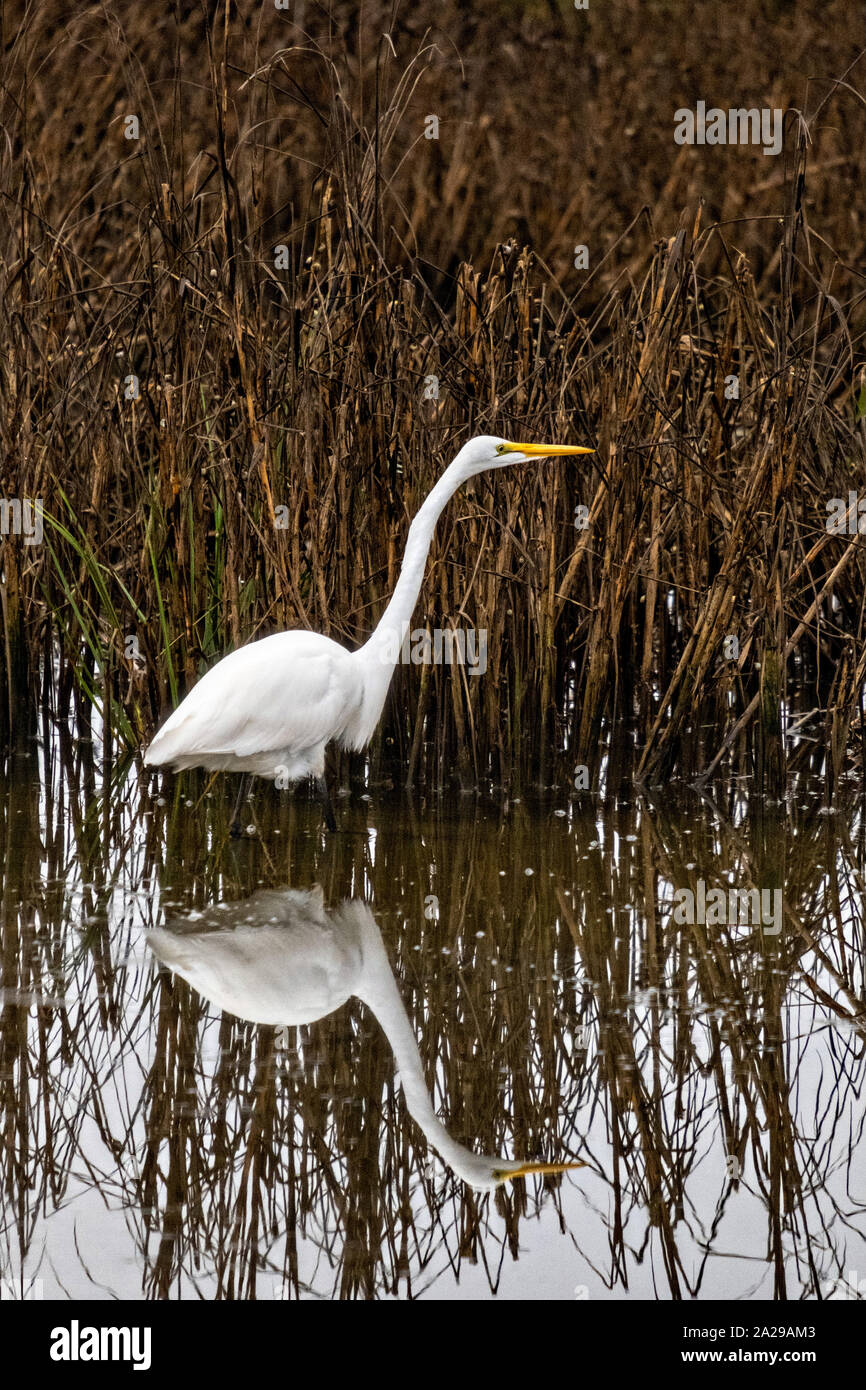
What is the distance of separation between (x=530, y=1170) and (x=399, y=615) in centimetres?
230

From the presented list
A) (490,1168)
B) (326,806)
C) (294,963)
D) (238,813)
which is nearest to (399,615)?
(326,806)

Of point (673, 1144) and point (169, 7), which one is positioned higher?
point (169, 7)

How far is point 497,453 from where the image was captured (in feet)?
15.0

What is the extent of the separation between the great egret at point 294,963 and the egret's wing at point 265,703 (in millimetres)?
542

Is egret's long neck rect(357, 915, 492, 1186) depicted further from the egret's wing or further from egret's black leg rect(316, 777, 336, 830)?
the egret's wing

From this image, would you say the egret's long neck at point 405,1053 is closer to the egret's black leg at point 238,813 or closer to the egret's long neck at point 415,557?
the egret's black leg at point 238,813

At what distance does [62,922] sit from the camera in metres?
3.97

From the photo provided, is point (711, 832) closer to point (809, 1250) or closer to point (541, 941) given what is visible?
point (541, 941)

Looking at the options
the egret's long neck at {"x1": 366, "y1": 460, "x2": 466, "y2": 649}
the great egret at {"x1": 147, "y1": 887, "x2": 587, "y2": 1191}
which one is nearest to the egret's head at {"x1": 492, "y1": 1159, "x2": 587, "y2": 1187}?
the great egret at {"x1": 147, "y1": 887, "x2": 587, "y2": 1191}

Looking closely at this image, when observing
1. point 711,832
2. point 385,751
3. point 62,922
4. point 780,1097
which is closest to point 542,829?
point 711,832

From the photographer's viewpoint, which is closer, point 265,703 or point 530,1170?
point 530,1170

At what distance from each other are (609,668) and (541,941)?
1.84 meters

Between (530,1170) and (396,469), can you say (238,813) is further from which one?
(530,1170)

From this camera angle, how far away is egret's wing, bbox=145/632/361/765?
4.57m
